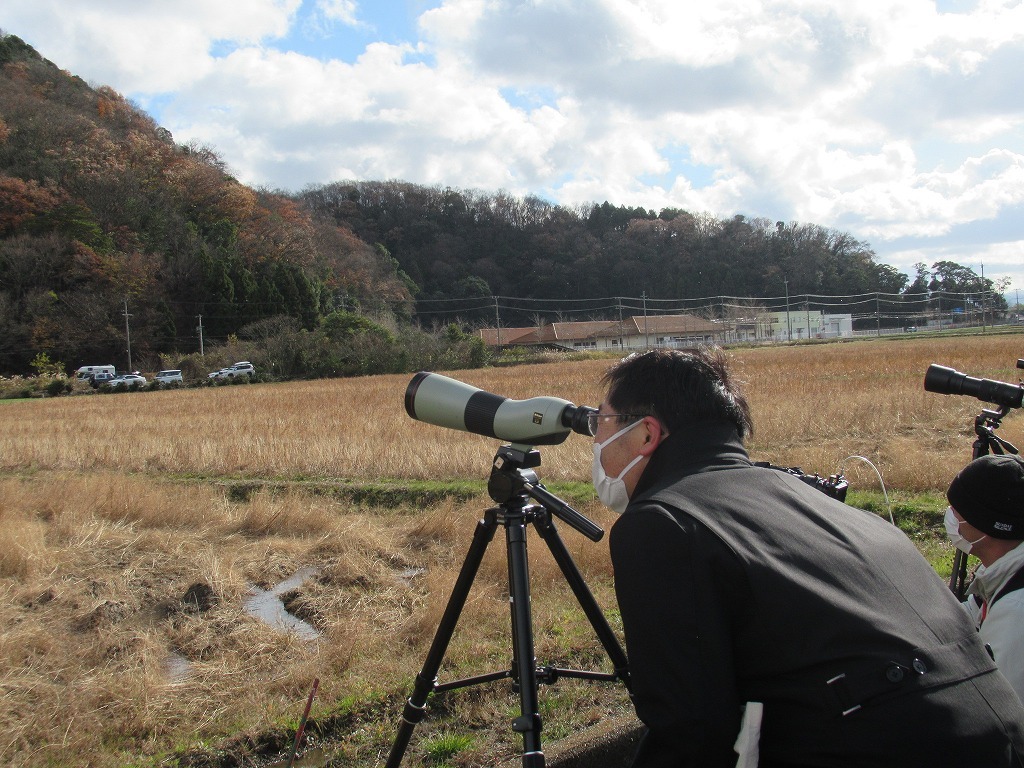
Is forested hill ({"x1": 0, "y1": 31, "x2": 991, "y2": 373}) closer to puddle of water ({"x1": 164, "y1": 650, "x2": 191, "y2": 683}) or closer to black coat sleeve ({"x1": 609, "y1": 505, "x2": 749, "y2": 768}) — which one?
puddle of water ({"x1": 164, "y1": 650, "x2": 191, "y2": 683})

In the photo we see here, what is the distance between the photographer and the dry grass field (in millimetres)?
3145

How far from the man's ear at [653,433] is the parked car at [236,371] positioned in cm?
4376

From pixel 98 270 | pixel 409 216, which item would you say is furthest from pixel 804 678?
pixel 409 216

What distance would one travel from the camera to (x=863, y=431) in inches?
377

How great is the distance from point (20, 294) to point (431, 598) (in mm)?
56726

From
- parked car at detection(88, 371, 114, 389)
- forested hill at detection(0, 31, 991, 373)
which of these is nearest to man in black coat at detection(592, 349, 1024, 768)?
parked car at detection(88, 371, 114, 389)

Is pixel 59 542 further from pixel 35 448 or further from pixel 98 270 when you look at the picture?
pixel 98 270

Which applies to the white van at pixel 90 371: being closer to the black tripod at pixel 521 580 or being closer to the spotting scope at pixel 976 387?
the black tripod at pixel 521 580

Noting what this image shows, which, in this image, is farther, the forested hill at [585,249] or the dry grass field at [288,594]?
the forested hill at [585,249]

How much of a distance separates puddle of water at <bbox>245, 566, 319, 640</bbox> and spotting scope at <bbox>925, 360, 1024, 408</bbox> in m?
3.21

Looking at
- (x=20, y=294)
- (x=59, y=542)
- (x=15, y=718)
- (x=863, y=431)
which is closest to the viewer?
(x=15, y=718)

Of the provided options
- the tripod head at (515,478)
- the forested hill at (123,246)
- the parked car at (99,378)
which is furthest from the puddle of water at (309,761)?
the forested hill at (123,246)

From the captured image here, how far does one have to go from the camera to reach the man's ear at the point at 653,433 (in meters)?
1.61

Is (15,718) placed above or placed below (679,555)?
below
